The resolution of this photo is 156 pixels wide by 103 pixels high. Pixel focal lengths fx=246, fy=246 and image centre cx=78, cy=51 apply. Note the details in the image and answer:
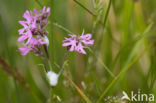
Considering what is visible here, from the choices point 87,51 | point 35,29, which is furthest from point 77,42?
point 87,51

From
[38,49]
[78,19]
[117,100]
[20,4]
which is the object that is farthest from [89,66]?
[20,4]

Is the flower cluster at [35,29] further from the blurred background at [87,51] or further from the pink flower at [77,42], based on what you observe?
the blurred background at [87,51]

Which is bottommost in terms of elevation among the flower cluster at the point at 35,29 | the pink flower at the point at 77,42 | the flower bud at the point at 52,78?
the flower bud at the point at 52,78

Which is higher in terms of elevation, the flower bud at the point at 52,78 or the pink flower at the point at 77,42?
the pink flower at the point at 77,42

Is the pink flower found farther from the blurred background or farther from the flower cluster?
the blurred background

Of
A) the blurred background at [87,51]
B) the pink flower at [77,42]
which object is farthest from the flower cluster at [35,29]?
the blurred background at [87,51]

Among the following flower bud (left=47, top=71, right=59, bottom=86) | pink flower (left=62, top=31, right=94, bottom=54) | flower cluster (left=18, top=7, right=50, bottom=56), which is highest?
flower cluster (left=18, top=7, right=50, bottom=56)

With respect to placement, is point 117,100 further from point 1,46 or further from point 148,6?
point 1,46

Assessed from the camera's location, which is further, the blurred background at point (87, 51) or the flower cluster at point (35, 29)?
the blurred background at point (87, 51)

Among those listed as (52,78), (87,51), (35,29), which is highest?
(87,51)

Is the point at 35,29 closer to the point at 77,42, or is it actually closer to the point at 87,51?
the point at 77,42

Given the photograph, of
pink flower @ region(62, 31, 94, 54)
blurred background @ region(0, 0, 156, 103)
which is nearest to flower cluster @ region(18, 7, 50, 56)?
pink flower @ region(62, 31, 94, 54)
